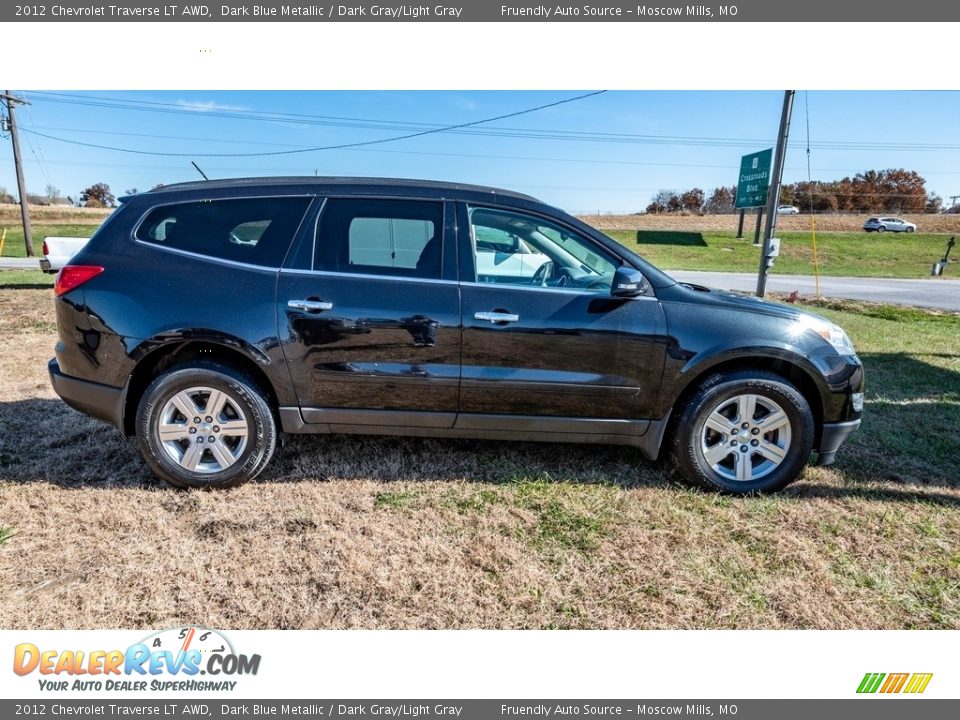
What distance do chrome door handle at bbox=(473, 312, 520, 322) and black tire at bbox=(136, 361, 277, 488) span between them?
4.48ft

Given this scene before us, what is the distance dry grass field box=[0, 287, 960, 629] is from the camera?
7.70 ft

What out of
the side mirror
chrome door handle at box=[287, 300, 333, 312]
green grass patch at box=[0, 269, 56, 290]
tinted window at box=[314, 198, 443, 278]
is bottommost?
green grass patch at box=[0, 269, 56, 290]

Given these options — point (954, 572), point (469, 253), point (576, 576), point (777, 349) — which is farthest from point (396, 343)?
point (954, 572)

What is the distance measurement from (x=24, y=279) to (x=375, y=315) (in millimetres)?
15409

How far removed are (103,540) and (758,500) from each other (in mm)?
3548

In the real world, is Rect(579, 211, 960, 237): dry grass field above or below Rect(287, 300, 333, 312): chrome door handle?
above

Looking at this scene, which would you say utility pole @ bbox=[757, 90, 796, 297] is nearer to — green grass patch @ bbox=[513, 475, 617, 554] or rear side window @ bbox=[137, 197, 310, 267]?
green grass patch @ bbox=[513, 475, 617, 554]

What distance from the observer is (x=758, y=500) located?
3234 millimetres

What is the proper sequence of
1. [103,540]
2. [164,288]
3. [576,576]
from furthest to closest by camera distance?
1. [164,288]
2. [103,540]
3. [576,576]

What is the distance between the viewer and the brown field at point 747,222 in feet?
143

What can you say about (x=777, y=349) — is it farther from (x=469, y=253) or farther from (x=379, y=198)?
(x=379, y=198)

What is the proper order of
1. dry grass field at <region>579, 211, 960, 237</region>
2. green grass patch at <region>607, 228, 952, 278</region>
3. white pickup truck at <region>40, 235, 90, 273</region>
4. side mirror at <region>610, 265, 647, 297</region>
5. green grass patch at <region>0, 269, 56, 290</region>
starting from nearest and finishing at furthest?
1. side mirror at <region>610, 265, 647, 297</region>
2. white pickup truck at <region>40, 235, 90, 273</region>
3. green grass patch at <region>0, 269, 56, 290</region>
4. green grass patch at <region>607, 228, 952, 278</region>
5. dry grass field at <region>579, 211, 960, 237</region>

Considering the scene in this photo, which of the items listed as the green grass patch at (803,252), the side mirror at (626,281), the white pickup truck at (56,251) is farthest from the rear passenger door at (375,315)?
the green grass patch at (803,252)

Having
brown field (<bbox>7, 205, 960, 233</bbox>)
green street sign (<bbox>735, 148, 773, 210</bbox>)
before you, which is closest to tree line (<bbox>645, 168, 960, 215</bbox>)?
brown field (<bbox>7, 205, 960, 233</bbox>)
